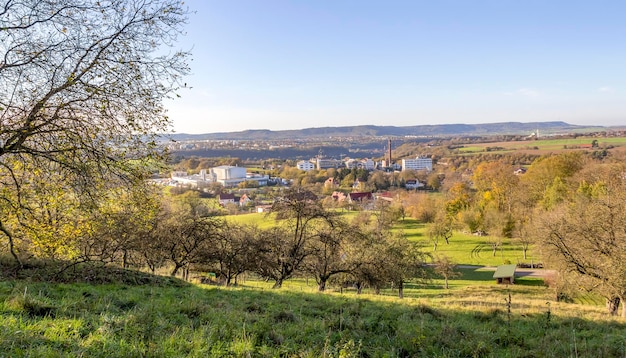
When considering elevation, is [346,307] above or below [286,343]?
below

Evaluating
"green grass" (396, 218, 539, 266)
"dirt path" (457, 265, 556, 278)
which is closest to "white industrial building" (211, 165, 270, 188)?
"green grass" (396, 218, 539, 266)

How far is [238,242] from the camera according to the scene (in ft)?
61.5

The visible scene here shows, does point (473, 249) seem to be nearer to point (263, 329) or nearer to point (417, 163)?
point (263, 329)

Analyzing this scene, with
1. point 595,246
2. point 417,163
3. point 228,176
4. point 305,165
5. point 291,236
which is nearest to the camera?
point 595,246

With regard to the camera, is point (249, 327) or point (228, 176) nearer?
point (249, 327)

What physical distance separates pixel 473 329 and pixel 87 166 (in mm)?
8303

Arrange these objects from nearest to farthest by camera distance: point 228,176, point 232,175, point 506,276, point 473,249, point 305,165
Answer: point 506,276, point 473,249, point 228,176, point 232,175, point 305,165

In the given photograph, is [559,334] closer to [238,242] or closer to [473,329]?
[473,329]

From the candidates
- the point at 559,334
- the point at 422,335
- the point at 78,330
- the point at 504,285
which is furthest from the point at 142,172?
the point at 504,285

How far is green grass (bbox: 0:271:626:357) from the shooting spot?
4.18 meters

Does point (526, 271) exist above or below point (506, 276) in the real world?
below

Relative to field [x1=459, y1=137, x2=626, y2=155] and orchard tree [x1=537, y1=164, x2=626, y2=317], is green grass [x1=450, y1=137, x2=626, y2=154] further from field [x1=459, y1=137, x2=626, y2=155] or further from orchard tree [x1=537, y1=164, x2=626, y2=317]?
orchard tree [x1=537, y1=164, x2=626, y2=317]

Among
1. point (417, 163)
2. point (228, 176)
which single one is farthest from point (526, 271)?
point (417, 163)

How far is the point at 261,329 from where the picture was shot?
17.8 ft
